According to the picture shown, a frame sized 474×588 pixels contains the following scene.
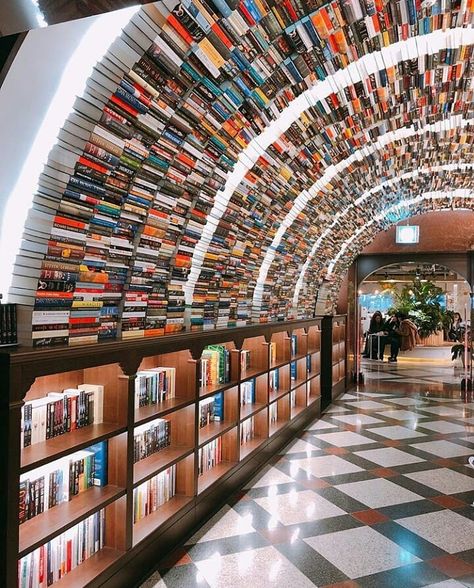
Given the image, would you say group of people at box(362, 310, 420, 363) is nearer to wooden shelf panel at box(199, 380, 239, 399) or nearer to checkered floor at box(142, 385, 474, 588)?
checkered floor at box(142, 385, 474, 588)

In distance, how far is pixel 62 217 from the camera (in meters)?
2.43

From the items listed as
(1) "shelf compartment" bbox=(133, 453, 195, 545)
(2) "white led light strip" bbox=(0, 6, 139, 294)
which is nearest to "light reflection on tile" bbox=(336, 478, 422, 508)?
(1) "shelf compartment" bbox=(133, 453, 195, 545)

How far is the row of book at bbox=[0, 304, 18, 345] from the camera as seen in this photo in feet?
7.60

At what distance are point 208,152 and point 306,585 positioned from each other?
265cm

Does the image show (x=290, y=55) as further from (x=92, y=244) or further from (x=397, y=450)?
(x=397, y=450)

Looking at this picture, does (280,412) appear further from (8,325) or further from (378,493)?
(8,325)

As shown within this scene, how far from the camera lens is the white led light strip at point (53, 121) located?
219 centimetres

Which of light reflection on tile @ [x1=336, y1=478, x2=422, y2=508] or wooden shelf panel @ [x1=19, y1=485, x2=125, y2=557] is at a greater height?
wooden shelf panel @ [x1=19, y1=485, x2=125, y2=557]

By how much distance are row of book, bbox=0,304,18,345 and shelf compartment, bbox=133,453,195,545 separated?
133 cm

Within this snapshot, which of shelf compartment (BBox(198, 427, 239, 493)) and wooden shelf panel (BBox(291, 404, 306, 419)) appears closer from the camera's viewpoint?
shelf compartment (BBox(198, 427, 239, 493))

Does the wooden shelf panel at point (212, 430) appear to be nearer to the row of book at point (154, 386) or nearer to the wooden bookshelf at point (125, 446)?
the wooden bookshelf at point (125, 446)

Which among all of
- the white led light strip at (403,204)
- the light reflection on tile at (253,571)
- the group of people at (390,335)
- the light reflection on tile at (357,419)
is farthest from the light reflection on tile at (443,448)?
the group of people at (390,335)

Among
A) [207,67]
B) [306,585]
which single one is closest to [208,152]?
[207,67]

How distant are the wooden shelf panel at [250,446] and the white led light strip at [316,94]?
1.53m
